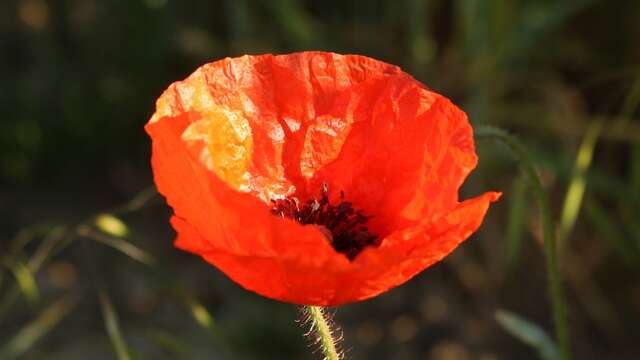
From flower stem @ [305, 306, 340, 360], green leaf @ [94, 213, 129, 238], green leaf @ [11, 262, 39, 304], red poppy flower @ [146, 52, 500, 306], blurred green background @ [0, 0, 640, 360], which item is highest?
red poppy flower @ [146, 52, 500, 306]

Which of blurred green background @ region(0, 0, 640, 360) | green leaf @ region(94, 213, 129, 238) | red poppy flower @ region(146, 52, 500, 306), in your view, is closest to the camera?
red poppy flower @ region(146, 52, 500, 306)

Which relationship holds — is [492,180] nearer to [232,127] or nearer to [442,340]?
[442,340]

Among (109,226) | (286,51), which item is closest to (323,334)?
(109,226)

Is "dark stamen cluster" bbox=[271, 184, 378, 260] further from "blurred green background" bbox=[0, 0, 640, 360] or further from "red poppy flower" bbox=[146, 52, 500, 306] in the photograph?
"blurred green background" bbox=[0, 0, 640, 360]

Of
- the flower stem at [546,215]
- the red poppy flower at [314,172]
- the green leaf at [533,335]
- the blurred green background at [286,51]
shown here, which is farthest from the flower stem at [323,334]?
the blurred green background at [286,51]

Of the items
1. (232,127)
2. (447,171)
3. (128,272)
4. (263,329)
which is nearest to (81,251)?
(128,272)

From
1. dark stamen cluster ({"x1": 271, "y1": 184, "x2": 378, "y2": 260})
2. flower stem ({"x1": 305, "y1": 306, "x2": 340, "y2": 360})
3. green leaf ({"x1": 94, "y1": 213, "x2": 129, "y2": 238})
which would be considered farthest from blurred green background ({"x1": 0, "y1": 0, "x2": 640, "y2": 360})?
flower stem ({"x1": 305, "y1": 306, "x2": 340, "y2": 360})

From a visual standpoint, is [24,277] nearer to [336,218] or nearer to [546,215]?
[336,218]
